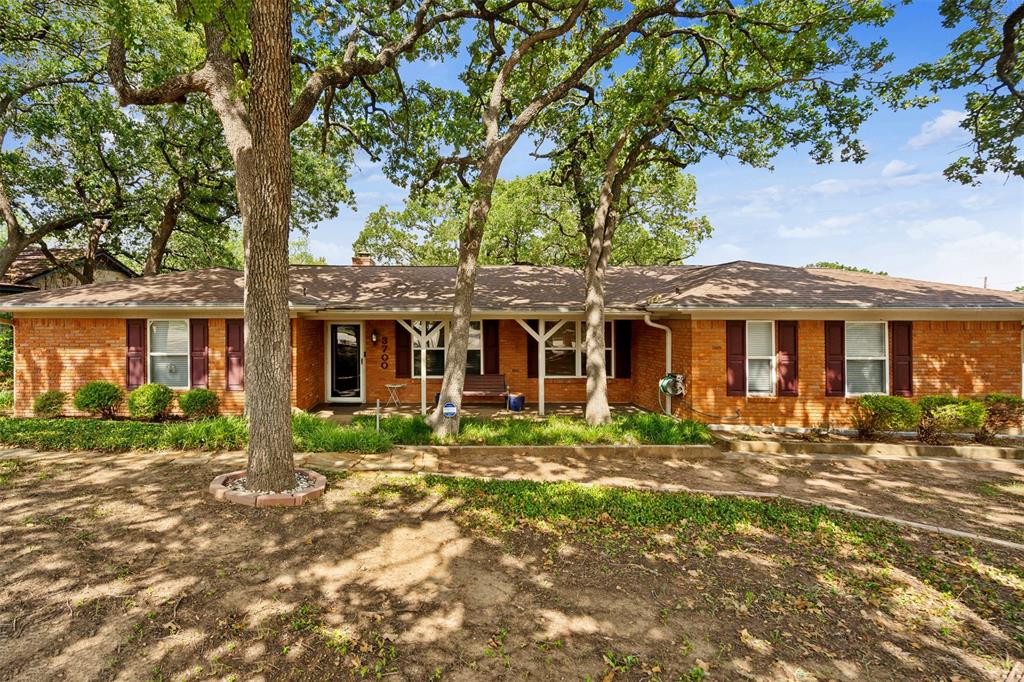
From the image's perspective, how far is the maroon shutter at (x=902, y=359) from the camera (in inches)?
365

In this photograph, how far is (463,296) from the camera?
27.8 ft

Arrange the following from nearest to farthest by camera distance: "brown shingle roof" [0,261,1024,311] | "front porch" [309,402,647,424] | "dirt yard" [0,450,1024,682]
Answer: "dirt yard" [0,450,1024,682], "brown shingle roof" [0,261,1024,311], "front porch" [309,402,647,424]

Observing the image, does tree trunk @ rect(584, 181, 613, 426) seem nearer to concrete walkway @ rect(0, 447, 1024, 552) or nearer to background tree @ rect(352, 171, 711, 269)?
concrete walkway @ rect(0, 447, 1024, 552)

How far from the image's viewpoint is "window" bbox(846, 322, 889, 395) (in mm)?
9352

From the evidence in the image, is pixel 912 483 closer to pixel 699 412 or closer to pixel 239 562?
pixel 699 412

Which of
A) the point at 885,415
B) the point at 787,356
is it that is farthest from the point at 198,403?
the point at 885,415

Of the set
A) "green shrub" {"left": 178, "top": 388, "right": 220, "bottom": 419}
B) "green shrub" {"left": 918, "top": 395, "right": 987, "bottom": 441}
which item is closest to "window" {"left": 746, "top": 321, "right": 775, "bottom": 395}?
"green shrub" {"left": 918, "top": 395, "right": 987, "bottom": 441}

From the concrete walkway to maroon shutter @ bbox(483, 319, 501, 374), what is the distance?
15.7 ft

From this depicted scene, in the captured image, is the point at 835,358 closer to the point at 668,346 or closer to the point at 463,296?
the point at 668,346

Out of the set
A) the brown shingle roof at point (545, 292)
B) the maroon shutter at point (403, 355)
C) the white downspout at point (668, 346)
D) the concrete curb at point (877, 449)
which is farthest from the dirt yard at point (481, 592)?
the maroon shutter at point (403, 355)

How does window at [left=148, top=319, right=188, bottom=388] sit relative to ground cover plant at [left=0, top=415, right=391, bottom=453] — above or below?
above

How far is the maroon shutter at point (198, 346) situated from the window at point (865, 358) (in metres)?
13.9

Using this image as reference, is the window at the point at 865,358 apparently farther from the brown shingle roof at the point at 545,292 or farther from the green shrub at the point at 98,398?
the green shrub at the point at 98,398

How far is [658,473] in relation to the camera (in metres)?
6.99
